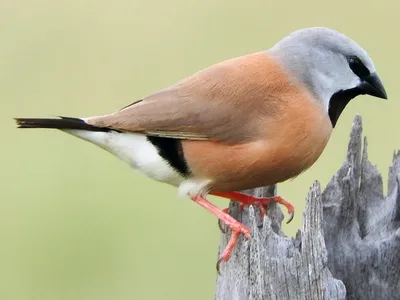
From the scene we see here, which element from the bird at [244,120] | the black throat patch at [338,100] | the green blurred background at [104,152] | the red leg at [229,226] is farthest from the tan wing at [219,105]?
the green blurred background at [104,152]

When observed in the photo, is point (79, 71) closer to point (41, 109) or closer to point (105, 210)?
point (41, 109)

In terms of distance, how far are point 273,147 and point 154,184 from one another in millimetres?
4462

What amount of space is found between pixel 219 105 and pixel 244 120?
0.56ft

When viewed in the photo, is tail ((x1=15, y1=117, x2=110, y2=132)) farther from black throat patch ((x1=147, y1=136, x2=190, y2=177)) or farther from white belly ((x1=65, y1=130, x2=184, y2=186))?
black throat patch ((x1=147, y1=136, x2=190, y2=177))

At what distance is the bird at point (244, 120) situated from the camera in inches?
235

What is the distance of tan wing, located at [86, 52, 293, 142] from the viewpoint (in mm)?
6031

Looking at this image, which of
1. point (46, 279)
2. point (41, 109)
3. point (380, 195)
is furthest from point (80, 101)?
point (380, 195)

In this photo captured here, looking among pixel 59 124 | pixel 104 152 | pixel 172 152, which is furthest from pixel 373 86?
pixel 104 152

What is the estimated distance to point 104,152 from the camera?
35.3ft

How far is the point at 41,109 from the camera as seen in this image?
10.9 metres

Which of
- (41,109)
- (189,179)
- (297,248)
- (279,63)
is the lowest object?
(297,248)

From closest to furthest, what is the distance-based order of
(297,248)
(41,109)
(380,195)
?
(297,248), (380,195), (41,109)

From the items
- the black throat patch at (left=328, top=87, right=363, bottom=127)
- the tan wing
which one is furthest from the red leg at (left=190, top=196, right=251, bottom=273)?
the black throat patch at (left=328, top=87, right=363, bottom=127)

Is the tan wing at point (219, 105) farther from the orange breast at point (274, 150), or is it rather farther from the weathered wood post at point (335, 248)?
the weathered wood post at point (335, 248)
